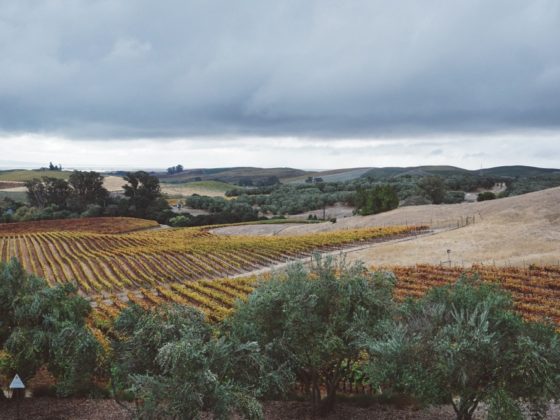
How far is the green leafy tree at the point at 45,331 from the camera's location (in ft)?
50.5

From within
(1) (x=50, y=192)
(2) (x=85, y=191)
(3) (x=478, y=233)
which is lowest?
(3) (x=478, y=233)

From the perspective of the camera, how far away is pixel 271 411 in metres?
16.8

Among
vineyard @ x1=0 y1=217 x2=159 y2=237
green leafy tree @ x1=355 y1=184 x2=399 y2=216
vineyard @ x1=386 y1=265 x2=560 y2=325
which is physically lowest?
vineyard @ x1=0 y1=217 x2=159 y2=237

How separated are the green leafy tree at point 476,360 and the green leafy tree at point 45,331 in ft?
30.4

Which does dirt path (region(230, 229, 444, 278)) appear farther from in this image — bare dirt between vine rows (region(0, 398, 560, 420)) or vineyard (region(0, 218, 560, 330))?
bare dirt between vine rows (region(0, 398, 560, 420))

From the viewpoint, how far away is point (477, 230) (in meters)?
57.3

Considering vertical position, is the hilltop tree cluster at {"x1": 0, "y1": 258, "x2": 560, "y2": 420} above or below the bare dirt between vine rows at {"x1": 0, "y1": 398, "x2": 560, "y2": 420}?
above

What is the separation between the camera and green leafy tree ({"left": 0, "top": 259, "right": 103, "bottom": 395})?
1538 centimetres

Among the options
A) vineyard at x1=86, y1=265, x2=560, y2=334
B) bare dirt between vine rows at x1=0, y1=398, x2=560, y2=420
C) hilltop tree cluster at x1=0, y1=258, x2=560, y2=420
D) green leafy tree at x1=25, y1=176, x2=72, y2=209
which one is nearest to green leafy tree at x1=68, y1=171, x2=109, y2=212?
green leafy tree at x1=25, y1=176, x2=72, y2=209

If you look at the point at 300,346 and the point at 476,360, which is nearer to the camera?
the point at 476,360

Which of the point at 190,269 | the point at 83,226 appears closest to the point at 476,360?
the point at 190,269

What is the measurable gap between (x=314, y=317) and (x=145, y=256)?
4512cm

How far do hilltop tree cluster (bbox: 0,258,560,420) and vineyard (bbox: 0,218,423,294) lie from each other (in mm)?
24857

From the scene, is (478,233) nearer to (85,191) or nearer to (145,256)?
(145,256)
